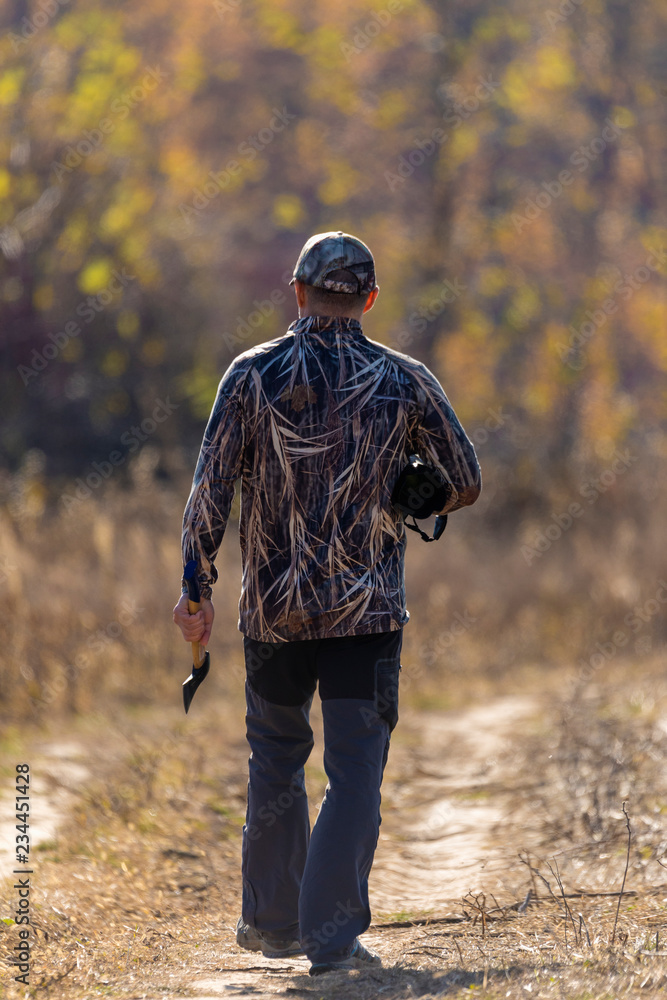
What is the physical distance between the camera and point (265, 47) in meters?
23.0

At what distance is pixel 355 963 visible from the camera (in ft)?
10.2

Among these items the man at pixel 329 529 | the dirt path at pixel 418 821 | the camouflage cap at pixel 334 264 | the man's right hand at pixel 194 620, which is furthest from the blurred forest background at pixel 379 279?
the camouflage cap at pixel 334 264

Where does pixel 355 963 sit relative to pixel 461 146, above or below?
below

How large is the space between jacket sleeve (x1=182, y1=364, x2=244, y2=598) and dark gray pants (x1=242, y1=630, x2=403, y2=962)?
30 cm

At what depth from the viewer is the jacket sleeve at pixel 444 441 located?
3.19m

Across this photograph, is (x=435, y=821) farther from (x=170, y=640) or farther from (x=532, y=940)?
(x=170, y=640)

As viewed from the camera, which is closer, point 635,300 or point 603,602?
point 603,602

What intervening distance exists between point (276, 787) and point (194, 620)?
0.55 m

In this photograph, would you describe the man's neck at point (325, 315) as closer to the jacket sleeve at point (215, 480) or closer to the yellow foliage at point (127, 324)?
the jacket sleeve at point (215, 480)

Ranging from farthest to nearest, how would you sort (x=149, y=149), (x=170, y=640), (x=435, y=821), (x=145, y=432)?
(x=149, y=149), (x=145, y=432), (x=170, y=640), (x=435, y=821)

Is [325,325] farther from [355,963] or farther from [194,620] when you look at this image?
[355,963]

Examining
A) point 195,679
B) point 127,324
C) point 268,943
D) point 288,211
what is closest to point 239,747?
point 268,943

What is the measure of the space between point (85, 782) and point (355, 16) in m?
21.0

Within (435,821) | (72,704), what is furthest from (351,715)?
(72,704)
